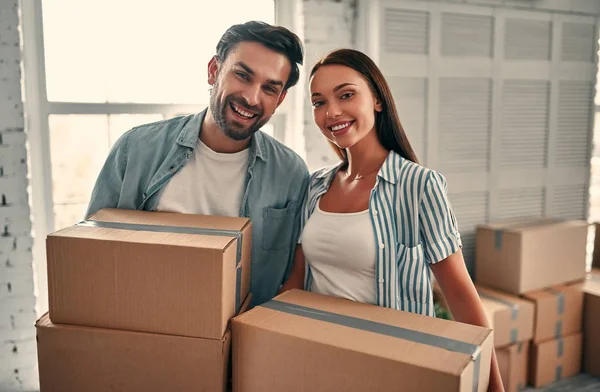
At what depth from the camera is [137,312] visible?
3.61 feet

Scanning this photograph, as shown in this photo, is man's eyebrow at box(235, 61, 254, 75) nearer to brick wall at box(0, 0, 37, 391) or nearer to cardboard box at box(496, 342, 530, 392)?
brick wall at box(0, 0, 37, 391)

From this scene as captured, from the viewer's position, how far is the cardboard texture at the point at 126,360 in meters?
1.09

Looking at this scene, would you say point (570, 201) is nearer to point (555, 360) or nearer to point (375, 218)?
point (555, 360)

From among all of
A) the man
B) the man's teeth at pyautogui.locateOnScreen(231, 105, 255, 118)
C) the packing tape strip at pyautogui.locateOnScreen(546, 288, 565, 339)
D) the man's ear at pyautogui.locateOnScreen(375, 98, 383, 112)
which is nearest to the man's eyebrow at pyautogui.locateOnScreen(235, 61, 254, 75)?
the man

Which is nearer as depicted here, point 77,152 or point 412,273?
point 412,273

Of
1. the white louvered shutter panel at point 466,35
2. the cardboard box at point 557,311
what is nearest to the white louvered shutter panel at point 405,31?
the white louvered shutter panel at point 466,35

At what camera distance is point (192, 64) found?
103 inches

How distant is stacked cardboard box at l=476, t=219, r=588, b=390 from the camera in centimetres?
287

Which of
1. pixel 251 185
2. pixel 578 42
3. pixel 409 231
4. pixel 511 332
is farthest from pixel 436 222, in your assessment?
pixel 578 42

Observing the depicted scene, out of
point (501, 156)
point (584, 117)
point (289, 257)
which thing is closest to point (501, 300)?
point (501, 156)

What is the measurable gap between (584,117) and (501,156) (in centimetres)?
70

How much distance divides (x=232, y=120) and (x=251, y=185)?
0.21m

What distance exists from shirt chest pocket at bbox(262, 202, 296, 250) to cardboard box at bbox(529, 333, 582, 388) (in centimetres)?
198

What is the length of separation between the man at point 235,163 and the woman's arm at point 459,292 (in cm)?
50
